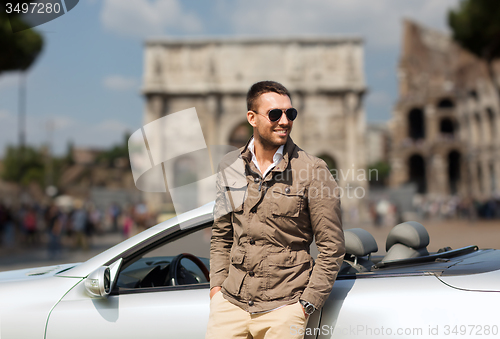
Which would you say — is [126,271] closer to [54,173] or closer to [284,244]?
[284,244]

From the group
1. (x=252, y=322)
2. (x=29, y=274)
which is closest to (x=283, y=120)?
(x=252, y=322)

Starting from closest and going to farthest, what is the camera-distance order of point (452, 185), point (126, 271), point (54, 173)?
point (126, 271), point (452, 185), point (54, 173)

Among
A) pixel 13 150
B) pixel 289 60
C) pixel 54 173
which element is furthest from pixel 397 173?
pixel 13 150

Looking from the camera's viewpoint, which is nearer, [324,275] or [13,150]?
[324,275]

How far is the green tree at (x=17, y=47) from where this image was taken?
14.6 meters

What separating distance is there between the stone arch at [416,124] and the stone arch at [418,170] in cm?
215

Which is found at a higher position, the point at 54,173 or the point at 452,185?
the point at 54,173

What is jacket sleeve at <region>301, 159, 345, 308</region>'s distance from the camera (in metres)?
1.68

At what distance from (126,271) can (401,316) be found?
4.76 ft

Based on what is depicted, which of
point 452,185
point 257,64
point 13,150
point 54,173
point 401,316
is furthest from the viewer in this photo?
point 13,150

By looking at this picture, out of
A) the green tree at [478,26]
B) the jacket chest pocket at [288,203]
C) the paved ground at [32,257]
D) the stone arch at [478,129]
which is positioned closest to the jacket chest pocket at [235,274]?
the jacket chest pocket at [288,203]

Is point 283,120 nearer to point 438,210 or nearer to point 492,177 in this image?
point 438,210

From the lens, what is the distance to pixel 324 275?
167cm

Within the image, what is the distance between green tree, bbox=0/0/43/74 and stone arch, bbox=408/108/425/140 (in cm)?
3594
